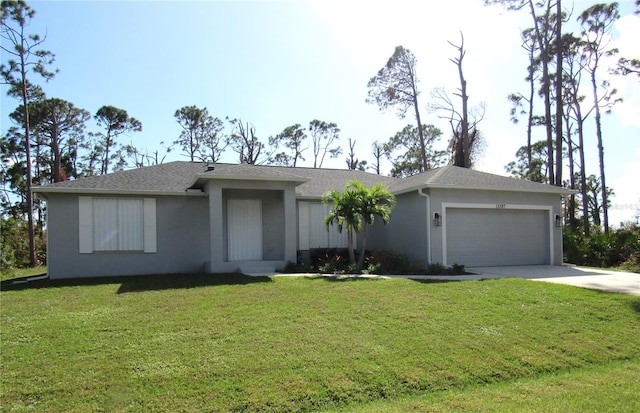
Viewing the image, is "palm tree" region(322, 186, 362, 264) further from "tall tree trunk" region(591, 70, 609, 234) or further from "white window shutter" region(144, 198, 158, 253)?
"tall tree trunk" region(591, 70, 609, 234)

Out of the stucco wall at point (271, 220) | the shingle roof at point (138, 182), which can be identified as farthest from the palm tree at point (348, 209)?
the shingle roof at point (138, 182)

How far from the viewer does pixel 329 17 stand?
41.9ft

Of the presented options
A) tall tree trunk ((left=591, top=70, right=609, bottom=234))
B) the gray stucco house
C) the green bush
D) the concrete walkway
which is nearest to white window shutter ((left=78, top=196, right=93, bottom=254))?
the gray stucco house

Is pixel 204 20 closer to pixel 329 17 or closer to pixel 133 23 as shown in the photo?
pixel 133 23

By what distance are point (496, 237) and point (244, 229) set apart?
884cm

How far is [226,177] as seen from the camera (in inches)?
507

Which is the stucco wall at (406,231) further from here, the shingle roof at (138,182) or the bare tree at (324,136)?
the bare tree at (324,136)

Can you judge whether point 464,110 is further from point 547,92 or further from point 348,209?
point 348,209

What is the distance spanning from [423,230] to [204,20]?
30.8 feet

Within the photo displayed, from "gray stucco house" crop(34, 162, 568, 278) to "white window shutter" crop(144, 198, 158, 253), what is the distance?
0.10 ft

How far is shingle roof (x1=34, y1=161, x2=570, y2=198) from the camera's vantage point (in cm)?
1302

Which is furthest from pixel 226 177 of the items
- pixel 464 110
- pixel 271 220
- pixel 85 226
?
pixel 464 110

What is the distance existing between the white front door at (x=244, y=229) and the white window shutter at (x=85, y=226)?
4.22 meters

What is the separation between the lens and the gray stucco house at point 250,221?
12.9 meters
